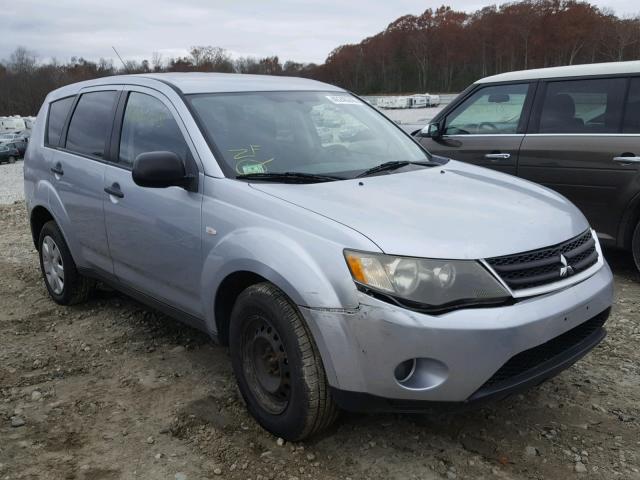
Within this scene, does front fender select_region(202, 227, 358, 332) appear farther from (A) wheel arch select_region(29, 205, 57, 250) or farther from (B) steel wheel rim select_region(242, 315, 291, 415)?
(A) wheel arch select_region(29, 205, 57, 250)

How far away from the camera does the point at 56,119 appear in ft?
16.0

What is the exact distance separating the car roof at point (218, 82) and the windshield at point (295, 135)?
0.25ft

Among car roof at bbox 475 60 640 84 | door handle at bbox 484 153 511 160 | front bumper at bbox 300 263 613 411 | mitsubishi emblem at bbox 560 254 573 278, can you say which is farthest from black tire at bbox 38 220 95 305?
car roof at bbox 475 60 640 84

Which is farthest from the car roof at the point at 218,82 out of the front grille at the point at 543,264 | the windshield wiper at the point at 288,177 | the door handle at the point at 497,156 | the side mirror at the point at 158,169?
the door handle at the point at 497,156

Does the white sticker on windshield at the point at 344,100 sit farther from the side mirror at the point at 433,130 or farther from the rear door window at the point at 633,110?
the rear door window at the point at 633,110

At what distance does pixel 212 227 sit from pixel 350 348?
3.39 ft

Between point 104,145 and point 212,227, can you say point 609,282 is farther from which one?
point 104,145

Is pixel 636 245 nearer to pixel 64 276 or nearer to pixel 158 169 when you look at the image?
pixel 158 169

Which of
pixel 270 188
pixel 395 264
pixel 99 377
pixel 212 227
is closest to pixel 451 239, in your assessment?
pixel 395 264

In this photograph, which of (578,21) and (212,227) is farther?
(578,21)

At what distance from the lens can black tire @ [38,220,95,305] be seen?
4.73 meters

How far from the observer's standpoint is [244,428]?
3.09m

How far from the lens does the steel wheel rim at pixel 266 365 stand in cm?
279

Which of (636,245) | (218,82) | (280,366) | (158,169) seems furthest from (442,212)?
(636,245)
